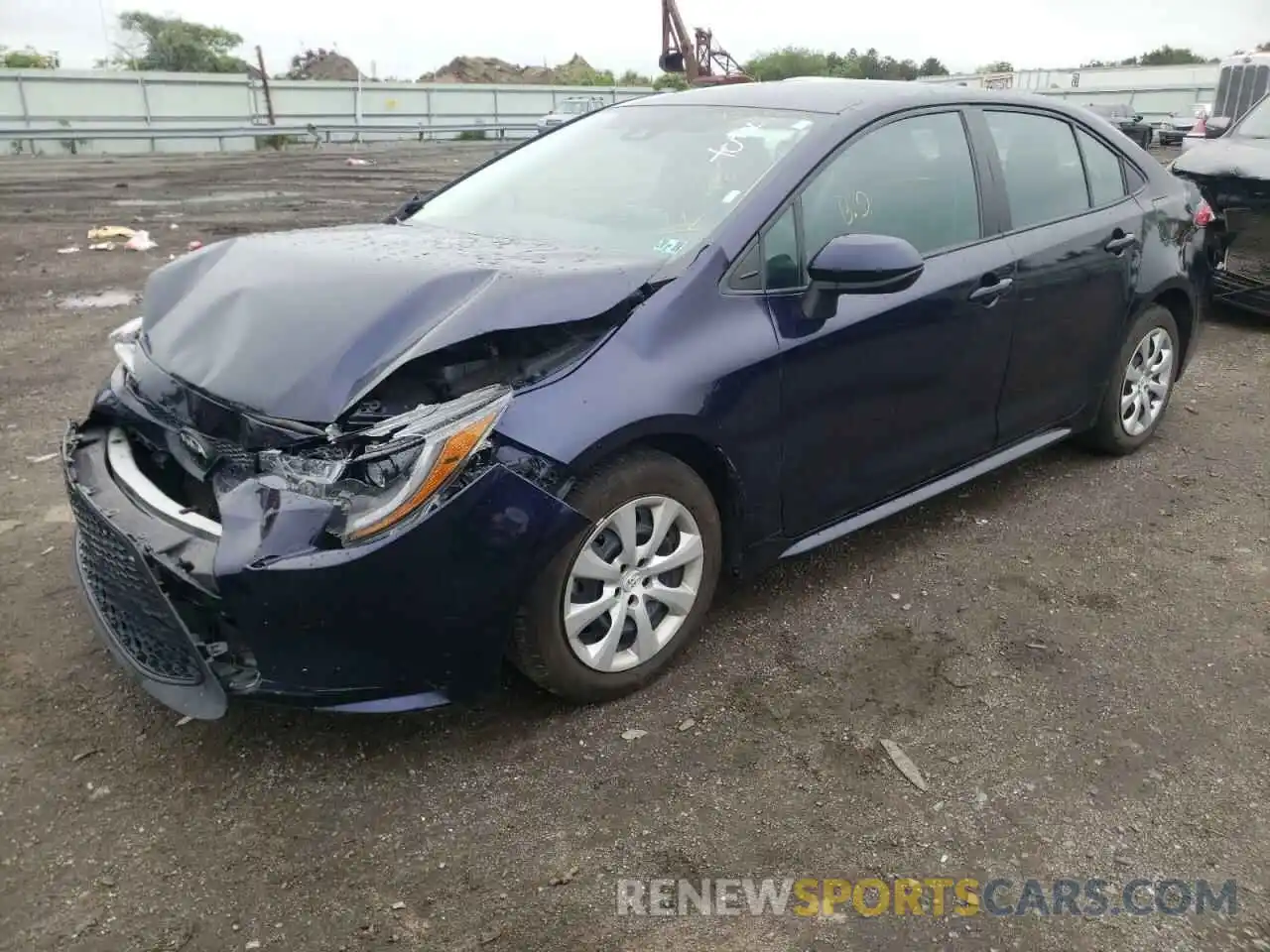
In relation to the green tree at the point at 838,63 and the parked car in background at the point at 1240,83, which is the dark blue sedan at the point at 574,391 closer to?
the parked car in background at the point at 1240,83

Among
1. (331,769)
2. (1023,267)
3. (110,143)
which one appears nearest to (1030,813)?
(331,769)

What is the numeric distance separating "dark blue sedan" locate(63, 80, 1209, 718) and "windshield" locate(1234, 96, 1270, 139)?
183 inches

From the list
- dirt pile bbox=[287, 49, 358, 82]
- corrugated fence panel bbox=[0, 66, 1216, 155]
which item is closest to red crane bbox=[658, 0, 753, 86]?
corrugated fence panel bbox=[0, 66, 1216, 155]

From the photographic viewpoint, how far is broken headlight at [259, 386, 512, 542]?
2.34 m

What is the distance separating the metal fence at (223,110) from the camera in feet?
77.3

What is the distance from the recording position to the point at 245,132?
75.9ft

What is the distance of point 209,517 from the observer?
254 centimetres

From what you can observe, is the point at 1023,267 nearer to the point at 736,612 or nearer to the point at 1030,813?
the point at 736,612

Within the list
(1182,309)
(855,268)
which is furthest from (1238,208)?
(855,268)

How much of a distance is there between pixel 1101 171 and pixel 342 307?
11.2ft

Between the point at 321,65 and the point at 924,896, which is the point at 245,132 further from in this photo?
the point at 321,65

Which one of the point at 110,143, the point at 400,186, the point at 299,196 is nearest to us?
the point at 299,196

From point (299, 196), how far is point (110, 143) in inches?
530

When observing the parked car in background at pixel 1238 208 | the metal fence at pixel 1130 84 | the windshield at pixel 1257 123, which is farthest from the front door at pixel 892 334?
the metal fence at pixel 1130 84
